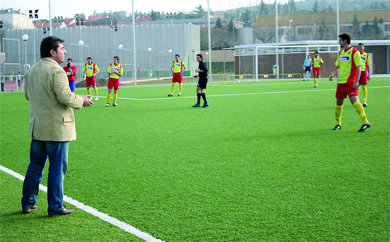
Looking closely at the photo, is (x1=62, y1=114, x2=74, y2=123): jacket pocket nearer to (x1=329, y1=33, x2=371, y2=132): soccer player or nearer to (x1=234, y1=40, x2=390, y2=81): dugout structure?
(x1=329, y1=33, x2=371, y2=132): soccer player

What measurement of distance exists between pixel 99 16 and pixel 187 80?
3564 centimetres

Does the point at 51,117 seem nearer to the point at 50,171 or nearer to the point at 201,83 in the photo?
the point at 50,171

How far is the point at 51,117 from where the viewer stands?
4574 millimetres

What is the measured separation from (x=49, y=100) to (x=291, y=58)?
49.3 m

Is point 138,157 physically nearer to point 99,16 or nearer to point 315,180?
point 315,180

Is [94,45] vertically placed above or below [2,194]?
above

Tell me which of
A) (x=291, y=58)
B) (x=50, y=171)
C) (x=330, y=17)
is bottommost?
(x=50, y=171)

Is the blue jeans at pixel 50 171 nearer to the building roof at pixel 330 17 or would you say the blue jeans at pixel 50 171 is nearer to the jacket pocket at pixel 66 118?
the jacket pocket at pixel 66 118

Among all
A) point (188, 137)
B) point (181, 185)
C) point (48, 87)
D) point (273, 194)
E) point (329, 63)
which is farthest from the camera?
point (329, 63)

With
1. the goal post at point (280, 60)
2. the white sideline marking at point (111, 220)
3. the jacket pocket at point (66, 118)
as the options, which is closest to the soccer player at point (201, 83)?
the white sideline marking at point (111, 220)

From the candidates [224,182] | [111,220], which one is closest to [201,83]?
[224,182]

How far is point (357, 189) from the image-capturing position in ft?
17.9

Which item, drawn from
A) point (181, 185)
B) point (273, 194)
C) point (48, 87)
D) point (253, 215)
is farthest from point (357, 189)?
point (48, 87)

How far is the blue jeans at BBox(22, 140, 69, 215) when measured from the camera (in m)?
4.65
